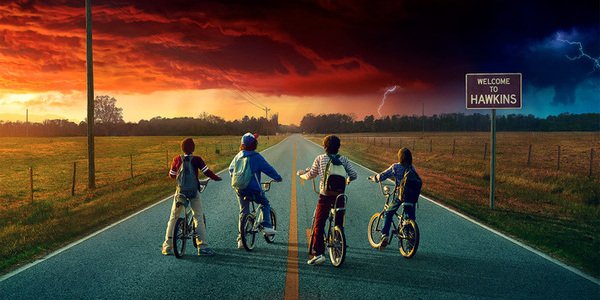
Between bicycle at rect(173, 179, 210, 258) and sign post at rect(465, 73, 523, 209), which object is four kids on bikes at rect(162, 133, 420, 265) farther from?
sign post at rect(465, 73, 523, 209)

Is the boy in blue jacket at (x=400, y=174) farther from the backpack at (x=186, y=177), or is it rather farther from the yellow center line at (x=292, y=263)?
the backpack at (x=186, y=177)

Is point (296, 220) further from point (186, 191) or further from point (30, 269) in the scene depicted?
point (30, 269)

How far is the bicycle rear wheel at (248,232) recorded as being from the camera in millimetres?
6582

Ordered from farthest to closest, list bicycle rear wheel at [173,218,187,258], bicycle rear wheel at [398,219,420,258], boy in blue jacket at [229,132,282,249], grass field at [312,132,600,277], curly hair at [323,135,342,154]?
grass field at [312,132,600,277]
boy in blue jacket at [229,132,282,249]
bicycle rear wheel at [173,218,187,258]
bicycle rear wheel at [398,219,420,258]
curly hair at [323,135,342,154]

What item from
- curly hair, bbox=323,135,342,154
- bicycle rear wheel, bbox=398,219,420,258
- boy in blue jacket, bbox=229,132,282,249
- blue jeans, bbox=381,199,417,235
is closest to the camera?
curly hair, bbox=323,135,342,154

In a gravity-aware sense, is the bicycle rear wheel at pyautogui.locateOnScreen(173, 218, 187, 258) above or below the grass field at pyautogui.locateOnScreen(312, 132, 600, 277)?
above

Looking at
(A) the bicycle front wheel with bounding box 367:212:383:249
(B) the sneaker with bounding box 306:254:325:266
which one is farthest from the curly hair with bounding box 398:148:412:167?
(B) the sneaker with bounding box 306:254:325:266

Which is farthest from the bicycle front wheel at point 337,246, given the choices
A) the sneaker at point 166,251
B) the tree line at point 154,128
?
the tree line at point 154,128

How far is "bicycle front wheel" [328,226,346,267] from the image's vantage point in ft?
18.7

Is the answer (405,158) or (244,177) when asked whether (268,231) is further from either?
(405,158)

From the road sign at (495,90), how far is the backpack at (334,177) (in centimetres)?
651

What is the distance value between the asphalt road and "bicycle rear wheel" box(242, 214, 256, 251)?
0.62 ft

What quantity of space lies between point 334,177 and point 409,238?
162 cm

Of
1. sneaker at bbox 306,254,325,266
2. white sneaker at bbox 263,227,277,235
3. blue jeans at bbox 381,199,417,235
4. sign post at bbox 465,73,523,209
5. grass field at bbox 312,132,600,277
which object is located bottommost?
Result: grass field at bbox 312,132,600,277
